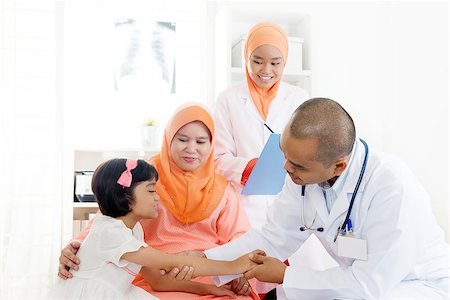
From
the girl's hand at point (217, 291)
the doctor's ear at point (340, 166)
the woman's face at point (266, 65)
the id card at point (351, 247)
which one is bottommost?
the girl's hand at point (217, 291)

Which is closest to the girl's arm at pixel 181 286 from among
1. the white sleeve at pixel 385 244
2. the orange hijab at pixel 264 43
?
the white sleeve at pixel 385 244

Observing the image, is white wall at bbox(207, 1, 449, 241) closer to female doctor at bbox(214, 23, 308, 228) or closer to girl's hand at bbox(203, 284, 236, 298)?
female doctor at bbox(214, 23, 308, 228)

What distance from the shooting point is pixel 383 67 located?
4023 millimetres

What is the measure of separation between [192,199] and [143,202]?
0.28 meters

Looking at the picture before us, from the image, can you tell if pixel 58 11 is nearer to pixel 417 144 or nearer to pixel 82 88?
pixel 82 88

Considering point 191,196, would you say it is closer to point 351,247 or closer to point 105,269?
point 105,269

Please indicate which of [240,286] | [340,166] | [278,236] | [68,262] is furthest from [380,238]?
[68,262]

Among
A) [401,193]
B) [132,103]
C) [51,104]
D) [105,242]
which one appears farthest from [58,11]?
[401,193]

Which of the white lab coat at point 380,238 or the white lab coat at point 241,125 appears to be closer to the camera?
the white lab coat at point 380,238

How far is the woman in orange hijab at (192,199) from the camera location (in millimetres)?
2207

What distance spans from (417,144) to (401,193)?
6.95 feet

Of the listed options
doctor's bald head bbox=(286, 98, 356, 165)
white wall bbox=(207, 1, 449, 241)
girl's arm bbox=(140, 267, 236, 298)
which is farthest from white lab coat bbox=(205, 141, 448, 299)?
white wall bbox=(207, 1, 449, 241)

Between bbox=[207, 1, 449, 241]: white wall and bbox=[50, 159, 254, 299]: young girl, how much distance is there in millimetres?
1900

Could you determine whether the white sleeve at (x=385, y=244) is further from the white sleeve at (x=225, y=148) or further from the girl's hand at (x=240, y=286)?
the white sleeve at (x=225, y=148)
